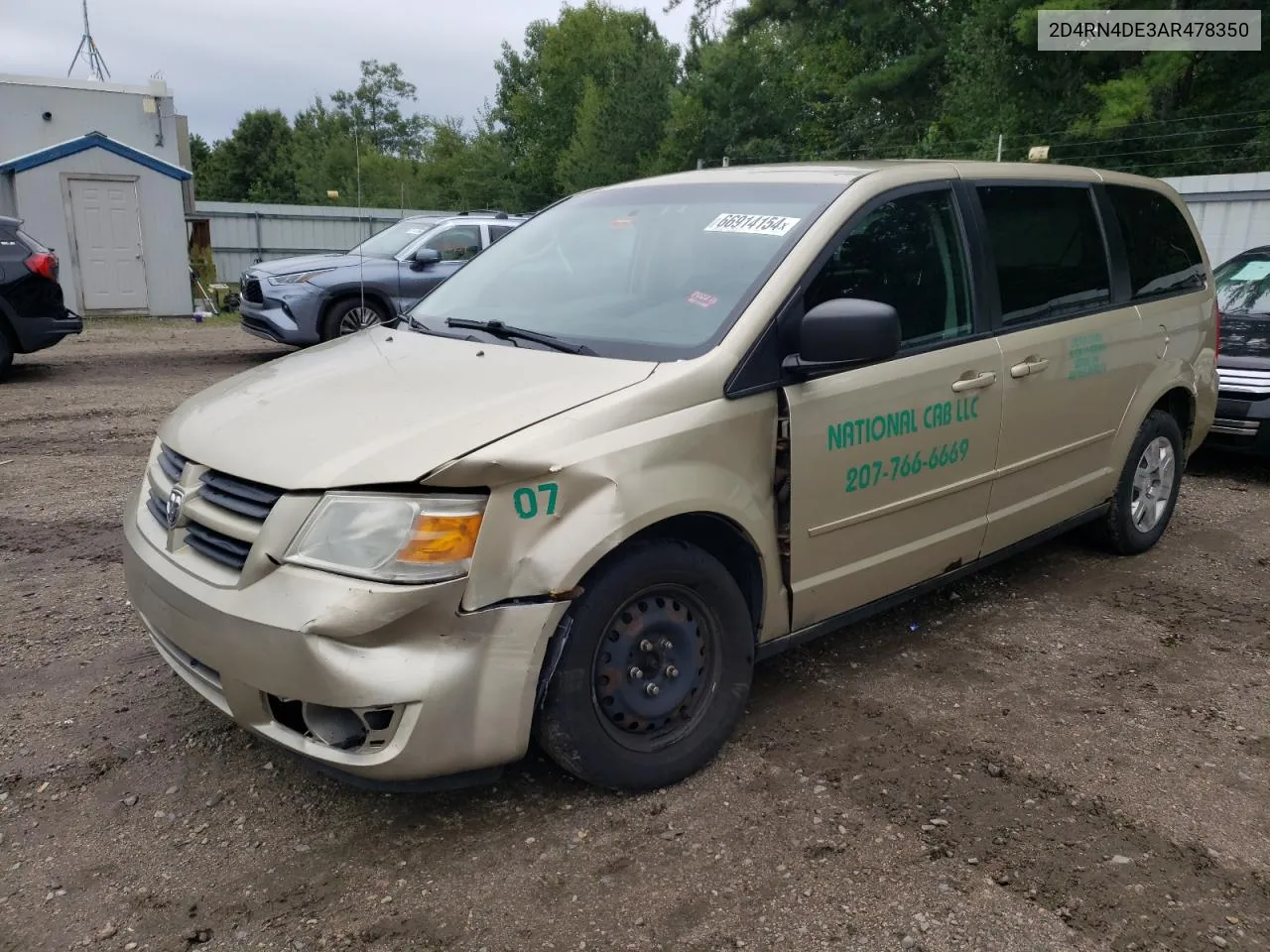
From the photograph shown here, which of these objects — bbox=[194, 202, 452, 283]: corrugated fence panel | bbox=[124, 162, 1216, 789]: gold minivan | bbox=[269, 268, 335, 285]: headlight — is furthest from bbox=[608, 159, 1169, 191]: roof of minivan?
bbox=[194, 202, 452, 283]: corrugated fence panel

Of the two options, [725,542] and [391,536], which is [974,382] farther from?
[391,536]

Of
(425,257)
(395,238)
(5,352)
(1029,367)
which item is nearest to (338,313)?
(425,257)

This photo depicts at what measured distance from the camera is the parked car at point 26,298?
32.5 ft

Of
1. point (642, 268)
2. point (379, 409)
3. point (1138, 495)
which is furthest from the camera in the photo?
point (1138, 495)

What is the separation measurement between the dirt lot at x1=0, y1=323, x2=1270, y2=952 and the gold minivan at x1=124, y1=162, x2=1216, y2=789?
0.30m

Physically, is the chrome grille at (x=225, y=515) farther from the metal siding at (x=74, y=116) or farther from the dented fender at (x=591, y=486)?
the metal siding at (x=74, y=116)

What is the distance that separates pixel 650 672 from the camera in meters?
2.94

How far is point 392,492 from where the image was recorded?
2.50m

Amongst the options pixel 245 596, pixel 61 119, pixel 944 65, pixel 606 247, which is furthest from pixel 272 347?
pixel 944 65

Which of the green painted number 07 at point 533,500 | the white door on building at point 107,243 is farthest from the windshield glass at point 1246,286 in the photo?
the white door on building at point 107,243

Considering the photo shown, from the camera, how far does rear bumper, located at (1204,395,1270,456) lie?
662 cm

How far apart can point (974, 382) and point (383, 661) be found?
2.37 metres

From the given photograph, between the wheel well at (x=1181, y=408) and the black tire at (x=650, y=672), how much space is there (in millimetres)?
3082

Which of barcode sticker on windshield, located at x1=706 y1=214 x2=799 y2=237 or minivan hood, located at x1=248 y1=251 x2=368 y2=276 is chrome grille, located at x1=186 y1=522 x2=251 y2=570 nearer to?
barcode sticker on windshield, located at x1=706 y1=214 x2=799 y2=237
